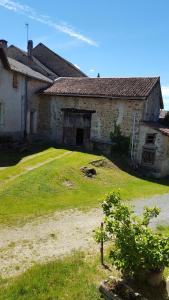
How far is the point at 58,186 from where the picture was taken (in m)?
19.8

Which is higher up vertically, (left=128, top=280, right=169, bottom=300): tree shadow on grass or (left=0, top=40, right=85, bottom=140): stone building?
(left=0, top=40, right=85, bottom=140): stone building

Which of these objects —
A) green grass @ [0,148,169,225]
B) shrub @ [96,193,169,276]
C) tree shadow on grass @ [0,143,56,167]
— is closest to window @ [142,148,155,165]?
green grass @ [0,148,169,225]

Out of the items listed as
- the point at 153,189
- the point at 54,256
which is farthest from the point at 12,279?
the point at 153,189

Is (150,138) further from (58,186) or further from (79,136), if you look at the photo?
(58,186)

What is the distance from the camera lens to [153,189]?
75.3ft

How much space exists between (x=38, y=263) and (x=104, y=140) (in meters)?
19.5

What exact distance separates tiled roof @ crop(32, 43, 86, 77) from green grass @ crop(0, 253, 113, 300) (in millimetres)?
33528

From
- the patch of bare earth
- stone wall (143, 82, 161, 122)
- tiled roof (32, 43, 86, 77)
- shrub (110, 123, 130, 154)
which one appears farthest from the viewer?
tiled roof (32, 43, 86, 77)

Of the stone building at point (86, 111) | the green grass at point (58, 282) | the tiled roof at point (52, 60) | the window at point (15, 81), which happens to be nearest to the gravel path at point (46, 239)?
the green grass at point (58, 282)

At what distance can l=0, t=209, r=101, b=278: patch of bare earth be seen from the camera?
1094 cm

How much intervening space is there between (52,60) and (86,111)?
14577mm

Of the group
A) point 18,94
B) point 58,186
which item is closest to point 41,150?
point 18,94

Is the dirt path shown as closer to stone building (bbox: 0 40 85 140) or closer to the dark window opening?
the dark window opening

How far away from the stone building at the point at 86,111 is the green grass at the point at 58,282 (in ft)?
58.5
